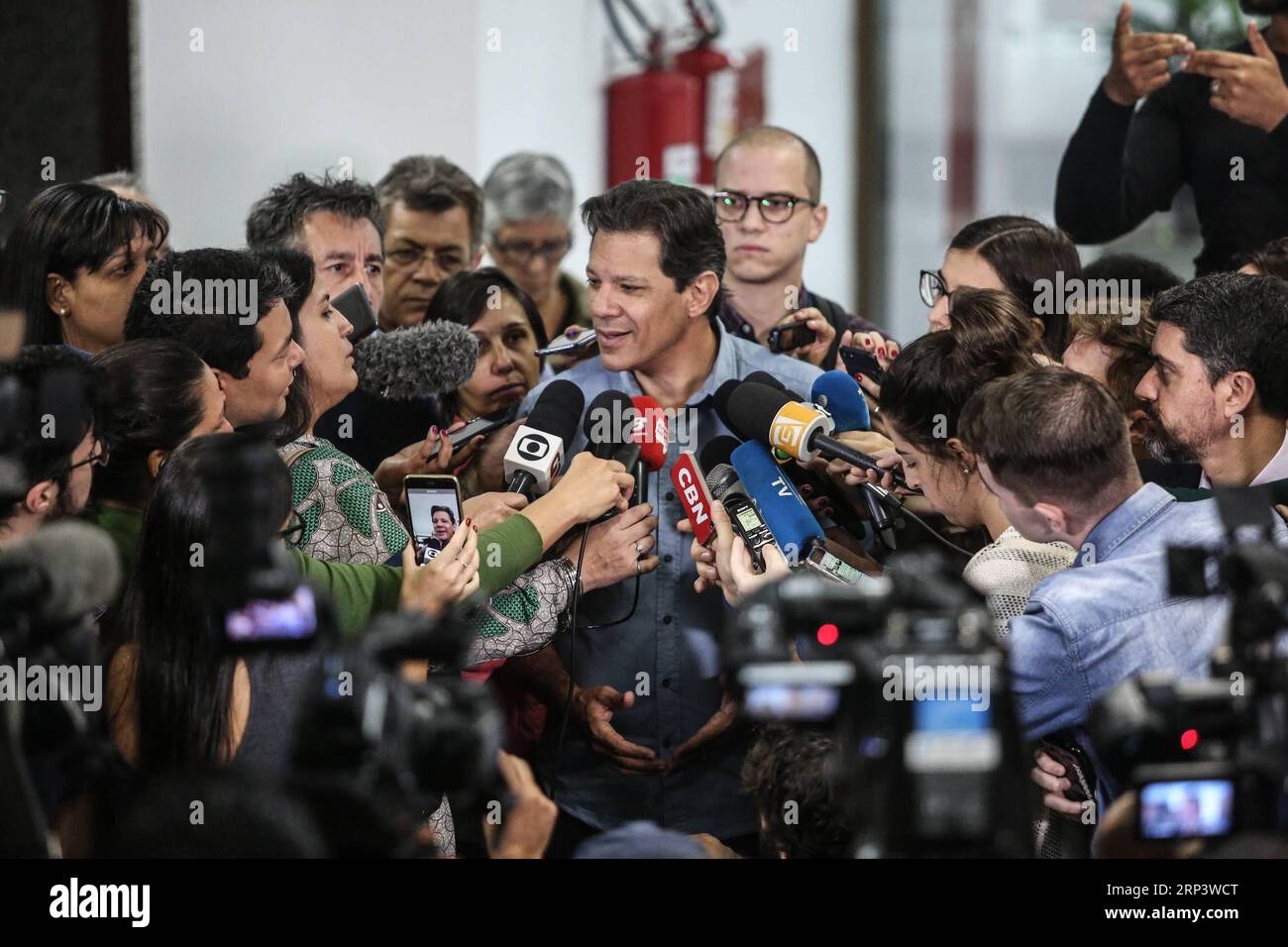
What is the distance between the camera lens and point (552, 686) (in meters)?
2.72

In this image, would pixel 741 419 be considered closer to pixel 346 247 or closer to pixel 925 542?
pixel 925 542

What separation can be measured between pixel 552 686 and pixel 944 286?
1047mm

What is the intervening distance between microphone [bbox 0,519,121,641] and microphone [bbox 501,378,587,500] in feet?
2.97

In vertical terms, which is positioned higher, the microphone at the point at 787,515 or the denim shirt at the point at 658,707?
the microphone at the point at 787,515

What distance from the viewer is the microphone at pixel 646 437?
2648mm

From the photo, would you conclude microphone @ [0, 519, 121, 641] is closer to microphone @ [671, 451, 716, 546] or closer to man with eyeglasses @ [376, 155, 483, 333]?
microphone @ [671, 451, 716, 546]

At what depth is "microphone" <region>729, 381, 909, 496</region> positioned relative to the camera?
2.34 metres

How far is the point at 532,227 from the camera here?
413 cm

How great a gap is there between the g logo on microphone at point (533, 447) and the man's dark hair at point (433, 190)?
4.41ft

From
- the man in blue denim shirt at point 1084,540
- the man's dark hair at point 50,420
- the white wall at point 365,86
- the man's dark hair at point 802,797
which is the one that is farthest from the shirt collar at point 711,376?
the white wall at point 365,86

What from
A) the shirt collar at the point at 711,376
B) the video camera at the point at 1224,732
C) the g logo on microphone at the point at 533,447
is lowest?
the video camera at the point at 1224,732

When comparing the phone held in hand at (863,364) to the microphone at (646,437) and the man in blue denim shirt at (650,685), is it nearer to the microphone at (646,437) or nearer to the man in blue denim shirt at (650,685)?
the man in blue denim shirt at (650,685)
